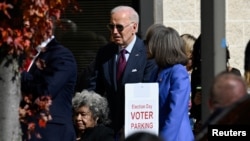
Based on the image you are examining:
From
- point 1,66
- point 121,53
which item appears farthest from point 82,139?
point 1,66

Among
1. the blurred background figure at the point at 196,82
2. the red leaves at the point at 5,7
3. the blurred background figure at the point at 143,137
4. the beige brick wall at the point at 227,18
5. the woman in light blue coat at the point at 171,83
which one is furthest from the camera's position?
the beige brick wall at the point at 227,18

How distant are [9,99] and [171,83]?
2.07m

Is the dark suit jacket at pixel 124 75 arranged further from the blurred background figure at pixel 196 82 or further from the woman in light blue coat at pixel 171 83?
the blurred background figure at pixel 196 82

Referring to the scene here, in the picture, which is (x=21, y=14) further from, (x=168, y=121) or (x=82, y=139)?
(x=82, y=139)

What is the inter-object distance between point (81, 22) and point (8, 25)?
5092mm

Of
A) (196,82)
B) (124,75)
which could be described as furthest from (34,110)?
(196,82)

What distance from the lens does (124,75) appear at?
24.4 feet

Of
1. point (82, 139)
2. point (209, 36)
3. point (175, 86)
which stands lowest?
point (82, 139)

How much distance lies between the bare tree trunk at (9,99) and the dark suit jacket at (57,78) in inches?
23.7

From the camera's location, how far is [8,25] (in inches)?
204

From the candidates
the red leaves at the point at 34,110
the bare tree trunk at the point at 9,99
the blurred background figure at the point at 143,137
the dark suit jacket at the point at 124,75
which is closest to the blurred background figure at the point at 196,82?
the dark suit jacket at the point at 124,75

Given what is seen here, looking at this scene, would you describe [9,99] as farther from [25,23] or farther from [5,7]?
[5,7]

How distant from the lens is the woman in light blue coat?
7.07m

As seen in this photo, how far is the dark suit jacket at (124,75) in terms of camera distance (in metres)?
7.43
